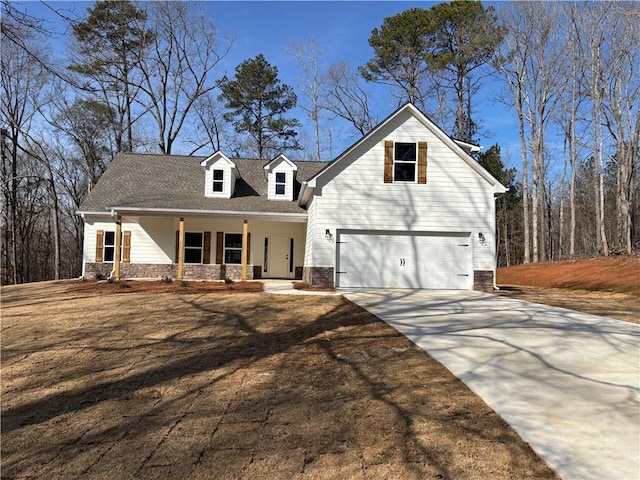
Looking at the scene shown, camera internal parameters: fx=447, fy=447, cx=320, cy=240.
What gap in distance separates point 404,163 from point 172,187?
9.63m

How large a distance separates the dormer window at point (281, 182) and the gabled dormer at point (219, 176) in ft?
5.93

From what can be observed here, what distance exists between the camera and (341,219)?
1420 centimetres

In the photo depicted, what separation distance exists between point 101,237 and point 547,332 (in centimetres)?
1620

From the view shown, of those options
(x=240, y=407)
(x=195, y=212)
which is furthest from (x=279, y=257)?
(x=240, y=407)

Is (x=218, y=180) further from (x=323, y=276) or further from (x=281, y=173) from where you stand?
(x=323, y=276)

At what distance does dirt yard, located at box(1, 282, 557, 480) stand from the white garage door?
6.30 meters

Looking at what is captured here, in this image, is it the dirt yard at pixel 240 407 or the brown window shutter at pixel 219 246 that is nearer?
the dirt yard at pixel 240 407

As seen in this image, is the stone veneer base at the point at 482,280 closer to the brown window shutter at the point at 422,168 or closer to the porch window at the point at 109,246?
the brown window shutter at the point at 422,168

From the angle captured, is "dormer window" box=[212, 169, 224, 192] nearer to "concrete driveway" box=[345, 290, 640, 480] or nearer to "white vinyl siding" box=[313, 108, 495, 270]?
"white vinyl siding" box=[313, 108, 495, 270]

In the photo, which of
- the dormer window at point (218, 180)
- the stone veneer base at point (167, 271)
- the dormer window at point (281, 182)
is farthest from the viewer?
the dormer window at point (281, 182)

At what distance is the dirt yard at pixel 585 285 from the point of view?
420 inches

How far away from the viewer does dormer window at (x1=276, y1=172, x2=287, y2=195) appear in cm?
1817

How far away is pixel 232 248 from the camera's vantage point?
18.0 meters

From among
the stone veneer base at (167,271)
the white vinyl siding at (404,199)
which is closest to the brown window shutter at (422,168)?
the white vinyl siding at (404,199)
